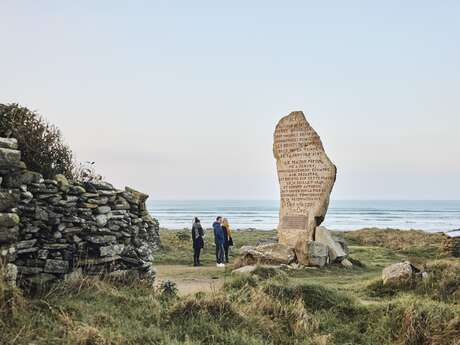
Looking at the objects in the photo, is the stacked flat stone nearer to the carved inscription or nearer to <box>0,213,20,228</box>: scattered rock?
<box>0,213,20,228</box>: scattered rock

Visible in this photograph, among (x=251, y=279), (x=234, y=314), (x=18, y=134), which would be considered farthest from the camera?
(x=251, y=279)

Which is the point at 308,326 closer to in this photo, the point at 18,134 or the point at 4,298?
the point at 4,298

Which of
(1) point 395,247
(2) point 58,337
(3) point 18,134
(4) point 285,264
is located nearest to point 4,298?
(2) point 58,337

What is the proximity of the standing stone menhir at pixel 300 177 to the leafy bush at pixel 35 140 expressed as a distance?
29.0 feet

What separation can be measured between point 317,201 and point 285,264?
2.27 m

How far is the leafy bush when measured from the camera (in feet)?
32.5

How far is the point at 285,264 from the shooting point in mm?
17062

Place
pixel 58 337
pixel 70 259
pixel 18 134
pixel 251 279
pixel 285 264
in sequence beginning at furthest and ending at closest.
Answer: pixel 285 264
pixel 251 279
pixel 18 134
pixel 70 259
pixel 58 337

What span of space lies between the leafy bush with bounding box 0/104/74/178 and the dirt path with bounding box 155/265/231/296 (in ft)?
12.5

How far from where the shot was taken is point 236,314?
27.2ft

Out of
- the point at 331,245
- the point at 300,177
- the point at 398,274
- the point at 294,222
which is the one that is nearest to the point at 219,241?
the point at 294,222

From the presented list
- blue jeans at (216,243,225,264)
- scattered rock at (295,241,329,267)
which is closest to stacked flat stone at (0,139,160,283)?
scattered rock at (295,241,329,267)

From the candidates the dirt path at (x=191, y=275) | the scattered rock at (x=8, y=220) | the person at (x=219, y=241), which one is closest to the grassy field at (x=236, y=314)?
the scattered rock at (x=8, y=220)

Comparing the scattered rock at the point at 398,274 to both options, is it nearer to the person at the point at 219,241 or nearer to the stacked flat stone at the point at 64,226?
the stacked flat stone at the point at 64,226
